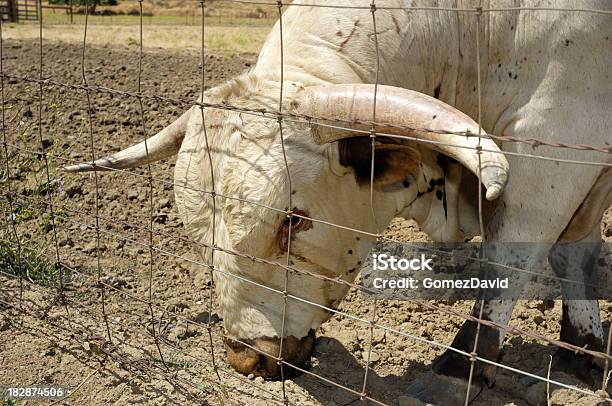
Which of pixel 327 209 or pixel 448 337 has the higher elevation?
pixel 327 209

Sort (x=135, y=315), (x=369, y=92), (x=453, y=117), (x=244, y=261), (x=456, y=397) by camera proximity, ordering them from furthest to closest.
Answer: (x=135, y=315), (x=456, y=397), (x=244, y=261), (x=369, y=92), (x=453, y=117)

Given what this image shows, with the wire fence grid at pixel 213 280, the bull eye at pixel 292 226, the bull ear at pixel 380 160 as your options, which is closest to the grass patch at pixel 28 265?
the wire fence grid at pixel 213 280

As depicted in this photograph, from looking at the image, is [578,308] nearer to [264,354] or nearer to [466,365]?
[466,365]

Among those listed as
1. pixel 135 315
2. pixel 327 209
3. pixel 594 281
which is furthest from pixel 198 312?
pixel 594 281

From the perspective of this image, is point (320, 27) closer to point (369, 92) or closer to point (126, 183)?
point (369, 92)

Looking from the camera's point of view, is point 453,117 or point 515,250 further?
point 515,250

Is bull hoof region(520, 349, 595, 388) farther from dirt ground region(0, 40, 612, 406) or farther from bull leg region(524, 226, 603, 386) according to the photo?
dirt ground region(0, 40, 612, 406)

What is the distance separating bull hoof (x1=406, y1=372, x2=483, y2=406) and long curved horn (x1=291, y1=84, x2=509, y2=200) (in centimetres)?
127

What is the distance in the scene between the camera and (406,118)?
2.83 metres

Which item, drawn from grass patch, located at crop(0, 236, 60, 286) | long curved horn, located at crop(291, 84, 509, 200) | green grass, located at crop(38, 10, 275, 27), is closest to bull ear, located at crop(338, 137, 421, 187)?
long curved horn, located at crop(291, 84, 509, 200)

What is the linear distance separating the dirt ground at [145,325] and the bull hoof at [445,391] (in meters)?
0.09

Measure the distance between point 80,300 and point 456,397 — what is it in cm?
217

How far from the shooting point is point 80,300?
4434 mm

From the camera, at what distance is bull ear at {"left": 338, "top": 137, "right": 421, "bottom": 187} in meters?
3.22
